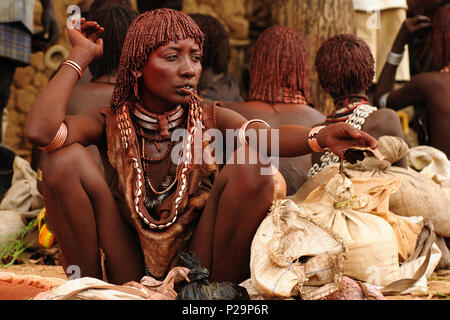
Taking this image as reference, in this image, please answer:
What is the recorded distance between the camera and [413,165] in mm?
4844

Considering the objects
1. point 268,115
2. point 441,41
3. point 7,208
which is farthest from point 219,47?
point 7,208

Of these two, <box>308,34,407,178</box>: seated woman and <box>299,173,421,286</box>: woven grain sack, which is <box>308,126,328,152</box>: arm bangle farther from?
<box>308,34,407,178</box>: seated woman

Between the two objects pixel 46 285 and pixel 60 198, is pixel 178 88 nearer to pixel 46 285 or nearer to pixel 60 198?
pixel 60 198

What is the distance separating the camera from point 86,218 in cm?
284

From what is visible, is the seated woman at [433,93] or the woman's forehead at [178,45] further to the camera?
the seated woman at [433,93]

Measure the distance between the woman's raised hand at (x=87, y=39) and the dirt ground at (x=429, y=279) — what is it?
4.79 ft

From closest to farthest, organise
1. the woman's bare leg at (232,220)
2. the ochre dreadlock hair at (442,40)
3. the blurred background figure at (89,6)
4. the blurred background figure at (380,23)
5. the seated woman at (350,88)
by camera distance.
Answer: the woman's bare leg at (232,220)
the seated woman at (350,88)
the blurred background figure at (89,6)
the ochre dreadlock hair at (442,40)
the blurred background figure at (380,23)

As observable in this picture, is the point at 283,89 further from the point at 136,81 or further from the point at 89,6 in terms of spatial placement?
the point at 89,6

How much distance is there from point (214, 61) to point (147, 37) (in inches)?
107

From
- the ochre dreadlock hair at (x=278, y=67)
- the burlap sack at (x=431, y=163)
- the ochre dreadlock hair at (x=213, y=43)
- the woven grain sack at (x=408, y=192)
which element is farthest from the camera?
the ochre dreadlock hair at (x=213, y=43)

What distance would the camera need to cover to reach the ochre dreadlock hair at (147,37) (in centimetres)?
295

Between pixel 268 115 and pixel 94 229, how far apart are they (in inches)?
70.8

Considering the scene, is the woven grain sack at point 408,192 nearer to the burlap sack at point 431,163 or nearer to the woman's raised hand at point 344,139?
the burlap sack at point 431,163

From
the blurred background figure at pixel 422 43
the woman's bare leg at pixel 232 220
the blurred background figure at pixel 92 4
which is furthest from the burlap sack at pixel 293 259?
the blurred background figure at pixel 422 43
